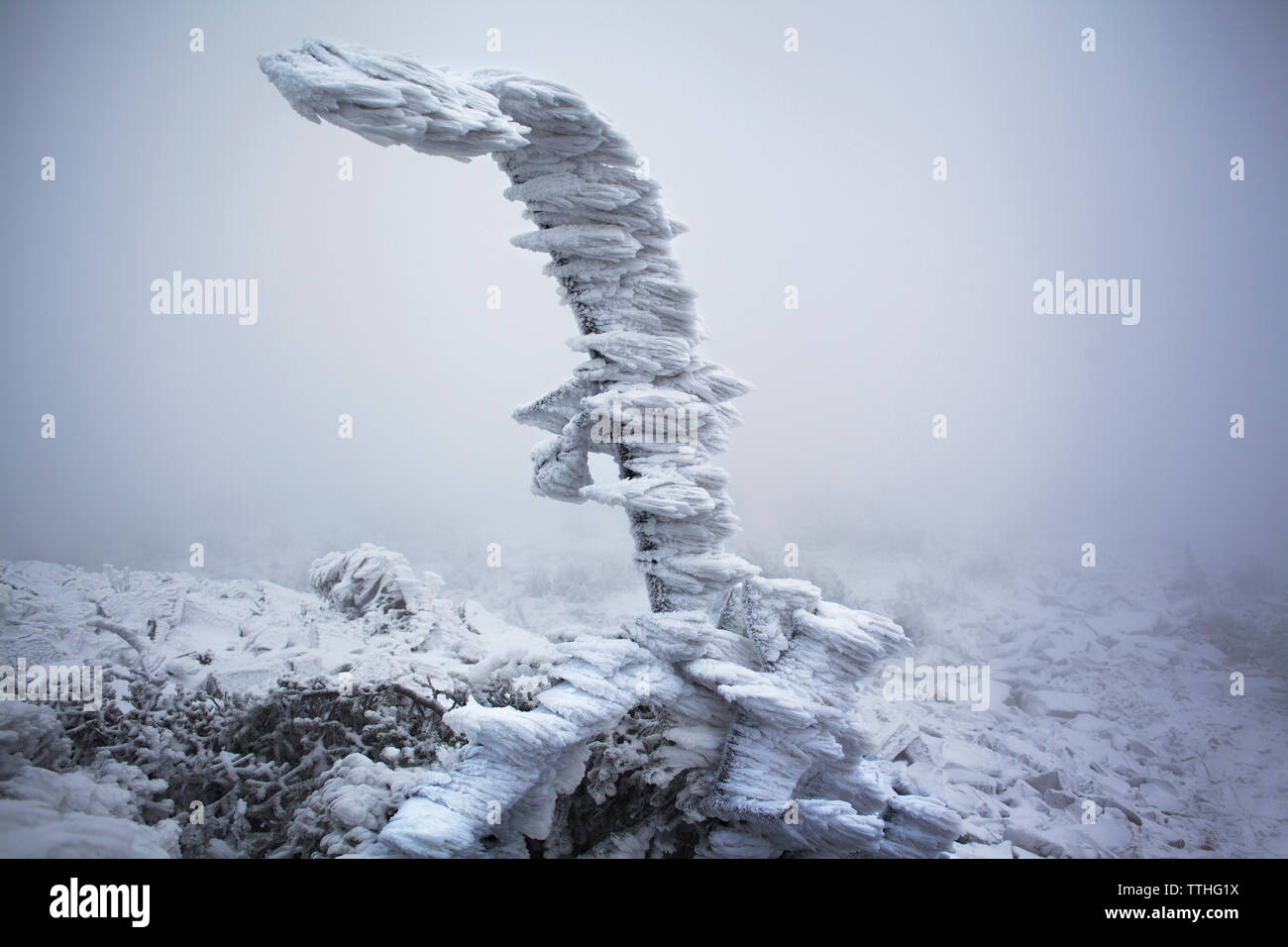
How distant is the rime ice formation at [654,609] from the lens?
2.67 m

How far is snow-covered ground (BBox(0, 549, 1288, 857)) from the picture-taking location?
3.01 m

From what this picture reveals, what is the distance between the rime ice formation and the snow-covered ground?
437mm

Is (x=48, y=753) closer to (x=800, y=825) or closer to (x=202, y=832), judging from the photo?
(x=202, y=832)

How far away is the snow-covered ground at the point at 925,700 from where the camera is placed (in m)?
3.01

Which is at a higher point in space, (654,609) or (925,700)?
(654,609)

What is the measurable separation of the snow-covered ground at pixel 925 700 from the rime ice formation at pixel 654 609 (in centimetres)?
44

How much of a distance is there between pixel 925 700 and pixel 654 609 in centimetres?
342

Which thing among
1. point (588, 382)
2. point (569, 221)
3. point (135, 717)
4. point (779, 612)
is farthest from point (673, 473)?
point (135, 717)

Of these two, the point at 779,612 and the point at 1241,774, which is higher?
the point at 779,612

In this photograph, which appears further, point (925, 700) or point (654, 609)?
point (925, 700)

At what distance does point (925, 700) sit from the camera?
565 centimetres

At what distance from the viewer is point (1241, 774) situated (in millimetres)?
4832

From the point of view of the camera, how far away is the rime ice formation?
2.67 metres

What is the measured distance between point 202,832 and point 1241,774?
254 inches
